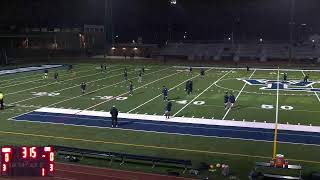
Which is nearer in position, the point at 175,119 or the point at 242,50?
the point at 175,119

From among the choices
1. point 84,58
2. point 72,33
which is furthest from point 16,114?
point 72,33

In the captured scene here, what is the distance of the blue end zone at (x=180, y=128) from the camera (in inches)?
832

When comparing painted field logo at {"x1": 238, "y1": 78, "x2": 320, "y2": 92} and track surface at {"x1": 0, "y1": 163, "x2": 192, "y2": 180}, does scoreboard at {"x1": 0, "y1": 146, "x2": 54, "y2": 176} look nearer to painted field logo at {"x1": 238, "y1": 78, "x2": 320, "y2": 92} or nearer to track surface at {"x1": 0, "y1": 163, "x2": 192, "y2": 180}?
track surface at {"x1": 0, "y1": 163, "x2": 192, "y2": 180}

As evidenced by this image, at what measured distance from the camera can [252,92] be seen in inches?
1414

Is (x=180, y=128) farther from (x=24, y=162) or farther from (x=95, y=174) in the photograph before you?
(x=24, y=162)

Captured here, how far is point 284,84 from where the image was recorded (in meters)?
41.2

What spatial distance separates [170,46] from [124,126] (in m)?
66.2

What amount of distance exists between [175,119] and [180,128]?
216 centimetres

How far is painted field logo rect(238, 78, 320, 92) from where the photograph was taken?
3772cm

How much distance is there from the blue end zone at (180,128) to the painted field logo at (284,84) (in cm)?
1649

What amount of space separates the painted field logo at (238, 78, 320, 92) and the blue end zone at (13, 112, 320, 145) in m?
16.5

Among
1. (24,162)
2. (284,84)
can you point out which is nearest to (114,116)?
(24,162)

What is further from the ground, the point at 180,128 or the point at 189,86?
the point at 189,86

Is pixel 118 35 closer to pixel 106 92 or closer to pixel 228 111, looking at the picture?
pixel 106 92
